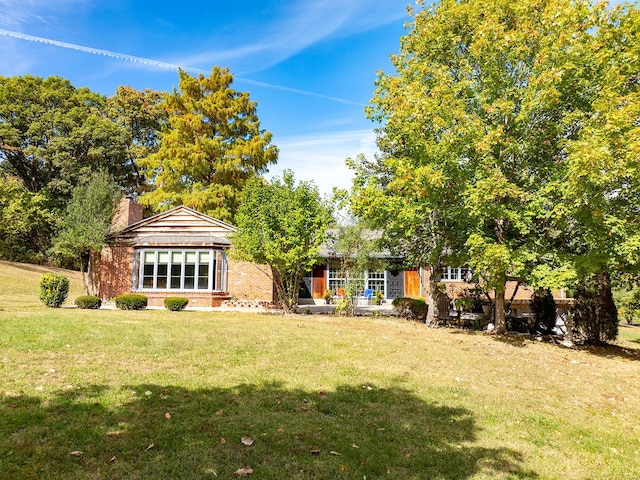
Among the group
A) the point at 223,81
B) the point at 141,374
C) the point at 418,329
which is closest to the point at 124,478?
the point at 141,374

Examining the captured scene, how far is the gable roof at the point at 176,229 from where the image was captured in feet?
74.1

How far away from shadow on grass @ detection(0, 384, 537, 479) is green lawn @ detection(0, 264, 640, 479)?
0.07 feet

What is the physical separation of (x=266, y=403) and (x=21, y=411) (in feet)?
10.3

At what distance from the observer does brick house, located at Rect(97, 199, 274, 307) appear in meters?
21.6

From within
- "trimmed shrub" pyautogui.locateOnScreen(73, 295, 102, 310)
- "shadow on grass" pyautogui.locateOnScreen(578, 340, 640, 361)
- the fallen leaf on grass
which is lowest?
"shadow on grass" pyautogui.locateOnScreen(578, 340, 640, 361)

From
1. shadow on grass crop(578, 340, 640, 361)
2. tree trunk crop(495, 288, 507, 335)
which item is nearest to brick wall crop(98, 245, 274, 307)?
tree trunk crop(495, 288, 507, 335)

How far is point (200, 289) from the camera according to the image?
70.5 ft

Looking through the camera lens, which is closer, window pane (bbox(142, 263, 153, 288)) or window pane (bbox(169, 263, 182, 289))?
window pane (bbox(169, 263, 182, 289))

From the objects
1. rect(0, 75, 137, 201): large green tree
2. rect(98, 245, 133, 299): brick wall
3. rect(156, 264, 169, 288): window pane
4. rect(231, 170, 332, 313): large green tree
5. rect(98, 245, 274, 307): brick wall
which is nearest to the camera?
rect(231, 170, 332, 313): large green tree

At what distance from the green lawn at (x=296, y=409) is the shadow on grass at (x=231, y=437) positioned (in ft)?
0.07

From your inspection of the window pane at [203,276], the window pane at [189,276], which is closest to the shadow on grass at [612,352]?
the window pane at [203,276]

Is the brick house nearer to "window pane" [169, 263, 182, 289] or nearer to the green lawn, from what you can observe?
"window pane" [169, 263, 182, 289]

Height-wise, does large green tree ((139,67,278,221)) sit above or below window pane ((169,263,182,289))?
above

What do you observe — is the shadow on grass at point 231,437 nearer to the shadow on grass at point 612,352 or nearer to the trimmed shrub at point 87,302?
the shadow on grass at point 612,352
